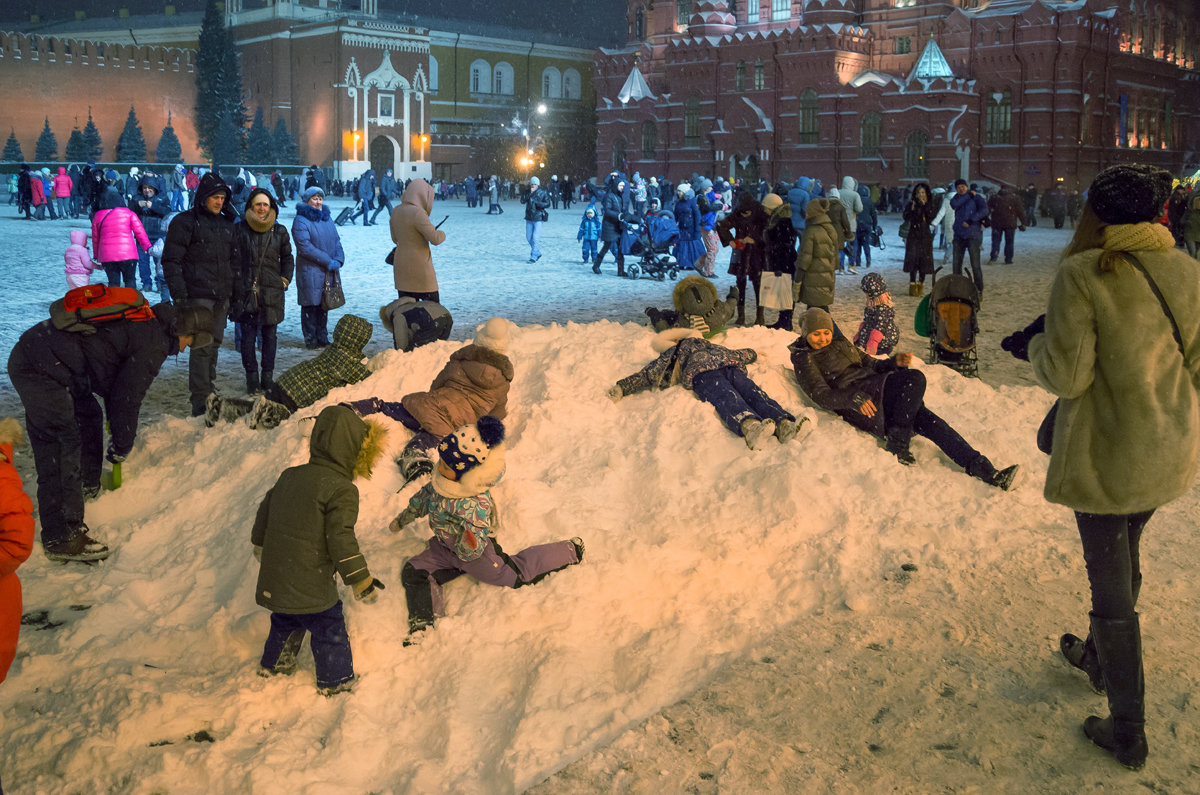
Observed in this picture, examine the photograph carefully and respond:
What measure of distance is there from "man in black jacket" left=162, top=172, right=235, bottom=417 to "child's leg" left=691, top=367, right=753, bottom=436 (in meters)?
3.40

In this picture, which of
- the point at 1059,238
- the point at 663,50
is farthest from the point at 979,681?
the point at 663,50

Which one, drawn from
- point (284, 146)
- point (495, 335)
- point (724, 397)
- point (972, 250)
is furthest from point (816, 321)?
point (284, 146)

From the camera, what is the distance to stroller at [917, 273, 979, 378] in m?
7.61

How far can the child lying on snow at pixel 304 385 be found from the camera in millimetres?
6508

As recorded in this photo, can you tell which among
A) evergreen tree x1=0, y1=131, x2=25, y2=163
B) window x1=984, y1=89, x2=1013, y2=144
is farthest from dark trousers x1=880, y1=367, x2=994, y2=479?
evergreen tree x1=0, y1=131, x2=25, y2=163

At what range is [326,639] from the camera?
12.8 feet

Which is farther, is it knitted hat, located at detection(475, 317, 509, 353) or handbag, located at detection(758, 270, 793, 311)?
handbag, located at detection(758, 270, 793, 311)

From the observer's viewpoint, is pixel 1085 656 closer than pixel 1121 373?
No

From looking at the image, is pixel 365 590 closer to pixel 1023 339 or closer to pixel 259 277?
pixel 1023 339

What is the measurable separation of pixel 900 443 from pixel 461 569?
8.34ft

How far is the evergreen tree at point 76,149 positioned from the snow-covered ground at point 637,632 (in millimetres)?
56161

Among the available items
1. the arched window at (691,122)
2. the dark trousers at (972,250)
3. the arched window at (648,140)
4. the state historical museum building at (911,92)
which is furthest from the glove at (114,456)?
the arched window at (648,140)

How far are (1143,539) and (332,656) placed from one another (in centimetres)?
373

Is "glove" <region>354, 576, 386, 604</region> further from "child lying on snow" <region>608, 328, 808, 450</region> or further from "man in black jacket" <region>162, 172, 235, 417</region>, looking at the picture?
"man in black jacket" <region>162, 172, 235, 417</region>
